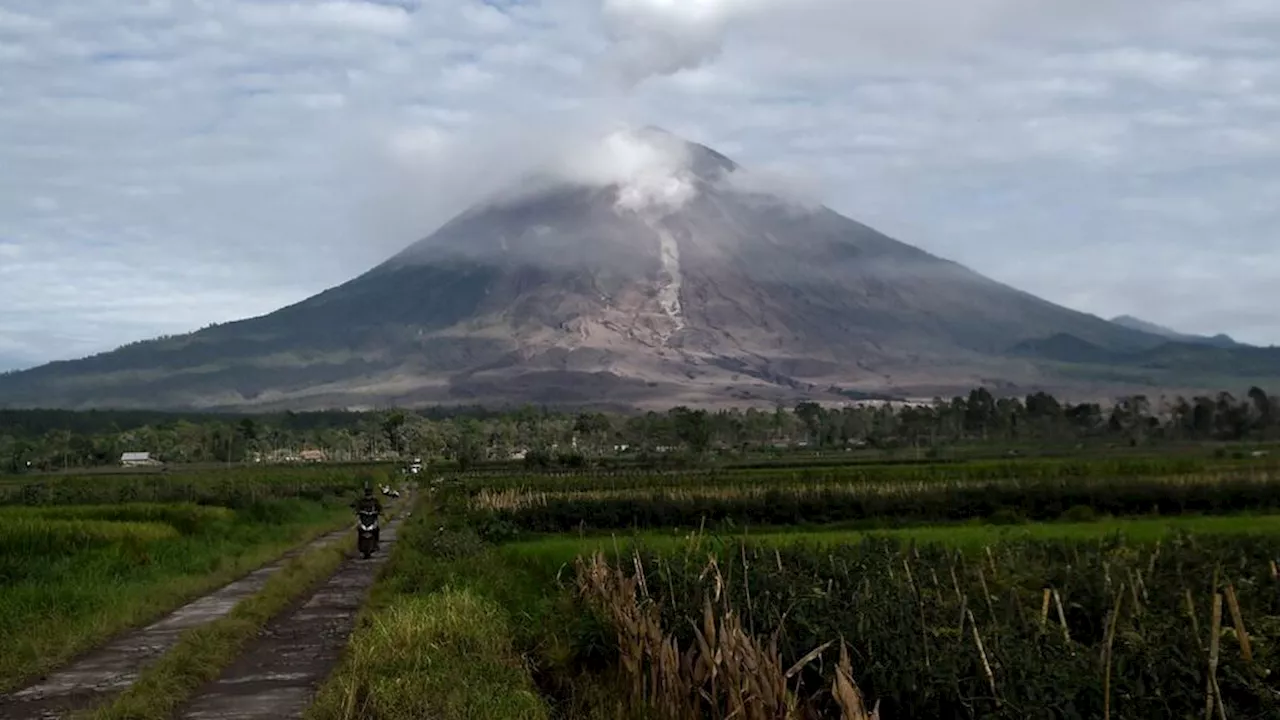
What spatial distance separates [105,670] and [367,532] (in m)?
12.3

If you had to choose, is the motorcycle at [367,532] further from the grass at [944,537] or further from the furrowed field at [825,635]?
the furrowed field at [825,635]

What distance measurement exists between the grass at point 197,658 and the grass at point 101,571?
1.08 metres

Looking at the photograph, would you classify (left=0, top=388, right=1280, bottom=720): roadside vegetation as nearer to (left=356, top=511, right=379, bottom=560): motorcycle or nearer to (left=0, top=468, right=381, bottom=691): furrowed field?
(left=0, top=468, right=381, bottom=691): furrowed field

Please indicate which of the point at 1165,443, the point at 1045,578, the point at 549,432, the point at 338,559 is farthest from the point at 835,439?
the point at 1045,578

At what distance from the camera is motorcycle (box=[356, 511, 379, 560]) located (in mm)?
22672

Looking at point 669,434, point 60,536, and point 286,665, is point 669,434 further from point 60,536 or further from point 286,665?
point 286,665

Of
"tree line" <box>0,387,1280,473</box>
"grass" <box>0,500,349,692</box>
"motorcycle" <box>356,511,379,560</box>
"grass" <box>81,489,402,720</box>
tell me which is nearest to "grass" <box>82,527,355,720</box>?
"grass" <box>81,489,402,720</box>

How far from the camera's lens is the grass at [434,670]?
817 centimetres

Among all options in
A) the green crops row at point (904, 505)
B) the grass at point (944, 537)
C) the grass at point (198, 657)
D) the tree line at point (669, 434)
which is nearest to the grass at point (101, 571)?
the grass at point (198, 657)

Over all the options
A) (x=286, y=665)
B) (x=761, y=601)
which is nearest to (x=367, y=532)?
(x=286, y=665)

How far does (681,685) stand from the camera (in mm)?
8008

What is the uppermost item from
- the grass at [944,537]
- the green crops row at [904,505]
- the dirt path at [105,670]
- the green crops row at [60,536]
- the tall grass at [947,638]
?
the tall grass at [947,638]

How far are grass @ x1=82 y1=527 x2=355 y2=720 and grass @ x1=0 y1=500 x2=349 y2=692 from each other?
1076mm

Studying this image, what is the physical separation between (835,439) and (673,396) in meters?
79.2
